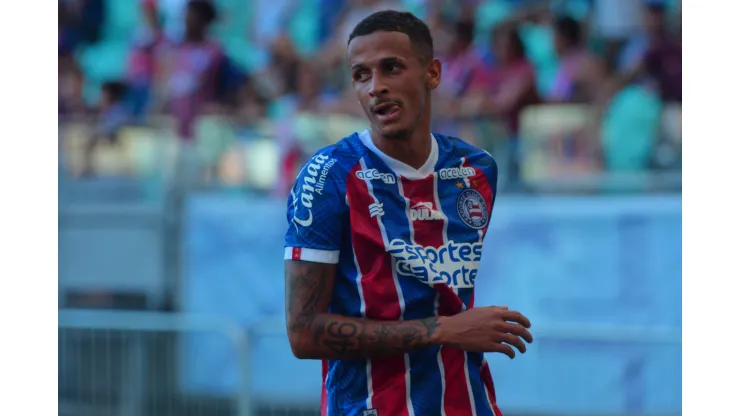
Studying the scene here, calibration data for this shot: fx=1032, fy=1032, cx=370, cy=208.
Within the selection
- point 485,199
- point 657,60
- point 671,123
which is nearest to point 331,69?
point 657,60

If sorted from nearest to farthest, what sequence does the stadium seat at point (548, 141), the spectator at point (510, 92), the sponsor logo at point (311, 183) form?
the sponsor logo at point (311, 183), the stadium seat at point (548, 141), the spectator at point (510, 92)

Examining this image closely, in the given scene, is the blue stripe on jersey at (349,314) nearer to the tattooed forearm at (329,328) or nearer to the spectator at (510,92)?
the tattooed forearm at (329,328)

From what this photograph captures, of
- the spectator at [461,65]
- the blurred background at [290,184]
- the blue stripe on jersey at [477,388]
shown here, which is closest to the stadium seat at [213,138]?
the blurred background at [290,184]

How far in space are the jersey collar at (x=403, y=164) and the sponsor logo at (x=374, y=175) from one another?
0.03m

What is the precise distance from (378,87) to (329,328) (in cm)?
83

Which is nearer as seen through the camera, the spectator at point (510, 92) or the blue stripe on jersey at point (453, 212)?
the blue stripe on jersey at point (453, 212)

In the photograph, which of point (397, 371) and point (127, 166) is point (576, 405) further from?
point (127, 166)

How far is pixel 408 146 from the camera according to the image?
3639mm

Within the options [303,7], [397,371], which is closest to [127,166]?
[303,7]

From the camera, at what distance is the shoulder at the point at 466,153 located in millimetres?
3812

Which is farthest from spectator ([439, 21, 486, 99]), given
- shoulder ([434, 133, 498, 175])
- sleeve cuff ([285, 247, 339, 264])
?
sleeve cuff ([285, 247, 339, 264])

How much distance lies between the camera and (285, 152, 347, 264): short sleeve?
343cm

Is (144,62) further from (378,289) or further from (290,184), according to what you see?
(378,289)
